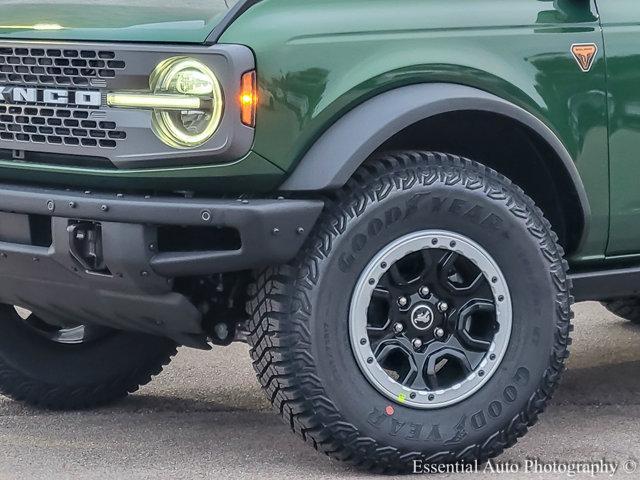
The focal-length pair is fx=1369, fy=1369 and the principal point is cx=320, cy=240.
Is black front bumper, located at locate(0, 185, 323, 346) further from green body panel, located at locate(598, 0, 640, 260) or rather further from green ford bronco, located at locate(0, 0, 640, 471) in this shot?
green body panel, located at locate(598, 0, 640, 260)

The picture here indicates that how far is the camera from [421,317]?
12.3ft

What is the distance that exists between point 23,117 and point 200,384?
5.69 ft

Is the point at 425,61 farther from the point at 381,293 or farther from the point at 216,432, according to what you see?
the point at 216,432

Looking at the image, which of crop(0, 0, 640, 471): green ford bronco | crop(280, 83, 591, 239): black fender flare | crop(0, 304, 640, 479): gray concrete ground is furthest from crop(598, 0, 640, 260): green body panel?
crop(0, 304, 640, 479): gray concrete ground

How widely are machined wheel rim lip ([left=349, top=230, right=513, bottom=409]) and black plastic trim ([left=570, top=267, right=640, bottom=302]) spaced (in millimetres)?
354

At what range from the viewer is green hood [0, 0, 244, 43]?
349 centimetres

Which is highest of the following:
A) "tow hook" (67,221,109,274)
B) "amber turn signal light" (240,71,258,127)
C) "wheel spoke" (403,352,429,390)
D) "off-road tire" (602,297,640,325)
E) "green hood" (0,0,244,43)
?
"green hood" (0,0,244,43)

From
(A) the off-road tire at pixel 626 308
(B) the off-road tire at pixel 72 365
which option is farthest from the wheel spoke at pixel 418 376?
(A) the off-road tire at pixel 626 308

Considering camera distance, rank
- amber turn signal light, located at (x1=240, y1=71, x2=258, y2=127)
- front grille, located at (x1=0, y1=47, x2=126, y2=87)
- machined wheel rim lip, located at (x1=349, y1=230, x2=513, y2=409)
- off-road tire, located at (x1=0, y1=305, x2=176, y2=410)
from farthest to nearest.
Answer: off-road tire, located at (x1=0, y1=305, x2=176, y2=410), machined wheel rim lip, located at (x1=349, y1=230, x2=513, y2=409), front grille, located at (x1=0, y1=47, x2=126, y2=87), amber turn signal light, located at (x1=240, y1=71, x2=258, y2=127)

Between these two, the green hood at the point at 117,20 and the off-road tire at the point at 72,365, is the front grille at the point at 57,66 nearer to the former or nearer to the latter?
the green hood at the point at 117,20

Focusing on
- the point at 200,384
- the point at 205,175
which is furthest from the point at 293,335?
the point at 200,384

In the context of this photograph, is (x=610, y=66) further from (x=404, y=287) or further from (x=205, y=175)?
(x=205, y=175)

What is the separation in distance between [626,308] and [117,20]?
3.18 meters

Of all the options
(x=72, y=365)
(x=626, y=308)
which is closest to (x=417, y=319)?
(x=72, y=365)
